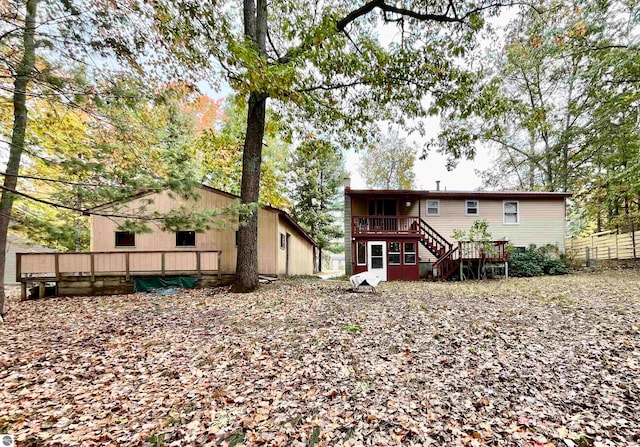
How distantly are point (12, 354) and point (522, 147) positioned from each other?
2845cm

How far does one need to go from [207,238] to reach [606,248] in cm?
2380

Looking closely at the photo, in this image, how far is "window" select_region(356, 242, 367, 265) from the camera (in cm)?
1413

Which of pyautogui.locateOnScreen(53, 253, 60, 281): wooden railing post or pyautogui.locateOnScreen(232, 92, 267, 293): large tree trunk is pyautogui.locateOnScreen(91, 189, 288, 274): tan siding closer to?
pyautogui.locateOnScreen(53, 253, 60, 281): wooden railing post

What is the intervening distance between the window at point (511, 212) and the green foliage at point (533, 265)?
2079 mm

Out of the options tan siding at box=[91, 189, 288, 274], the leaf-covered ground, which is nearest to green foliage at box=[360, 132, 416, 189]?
tan siding at box=[91, 189, 288, 274]

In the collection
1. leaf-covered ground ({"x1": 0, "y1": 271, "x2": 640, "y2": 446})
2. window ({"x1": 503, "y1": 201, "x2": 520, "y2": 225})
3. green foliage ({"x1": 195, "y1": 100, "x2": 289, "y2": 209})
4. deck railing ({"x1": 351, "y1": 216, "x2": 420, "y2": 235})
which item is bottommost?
leaf-covered ground ({"x1": 0, "y1": 271, "x2": 640, "y2": 446})

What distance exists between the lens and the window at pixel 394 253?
46.3 ft

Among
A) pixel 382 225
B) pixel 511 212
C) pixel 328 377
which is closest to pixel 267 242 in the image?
pixel 382 225

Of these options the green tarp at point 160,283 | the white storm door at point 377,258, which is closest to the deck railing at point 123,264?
the green tarp at point 160,283

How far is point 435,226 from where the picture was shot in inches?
625

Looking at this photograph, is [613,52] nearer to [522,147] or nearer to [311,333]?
[522,147]

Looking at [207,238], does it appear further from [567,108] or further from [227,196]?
[567,108]

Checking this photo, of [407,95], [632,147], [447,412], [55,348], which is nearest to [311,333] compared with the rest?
[447,412]

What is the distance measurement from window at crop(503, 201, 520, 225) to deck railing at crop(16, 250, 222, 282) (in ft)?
49.8
